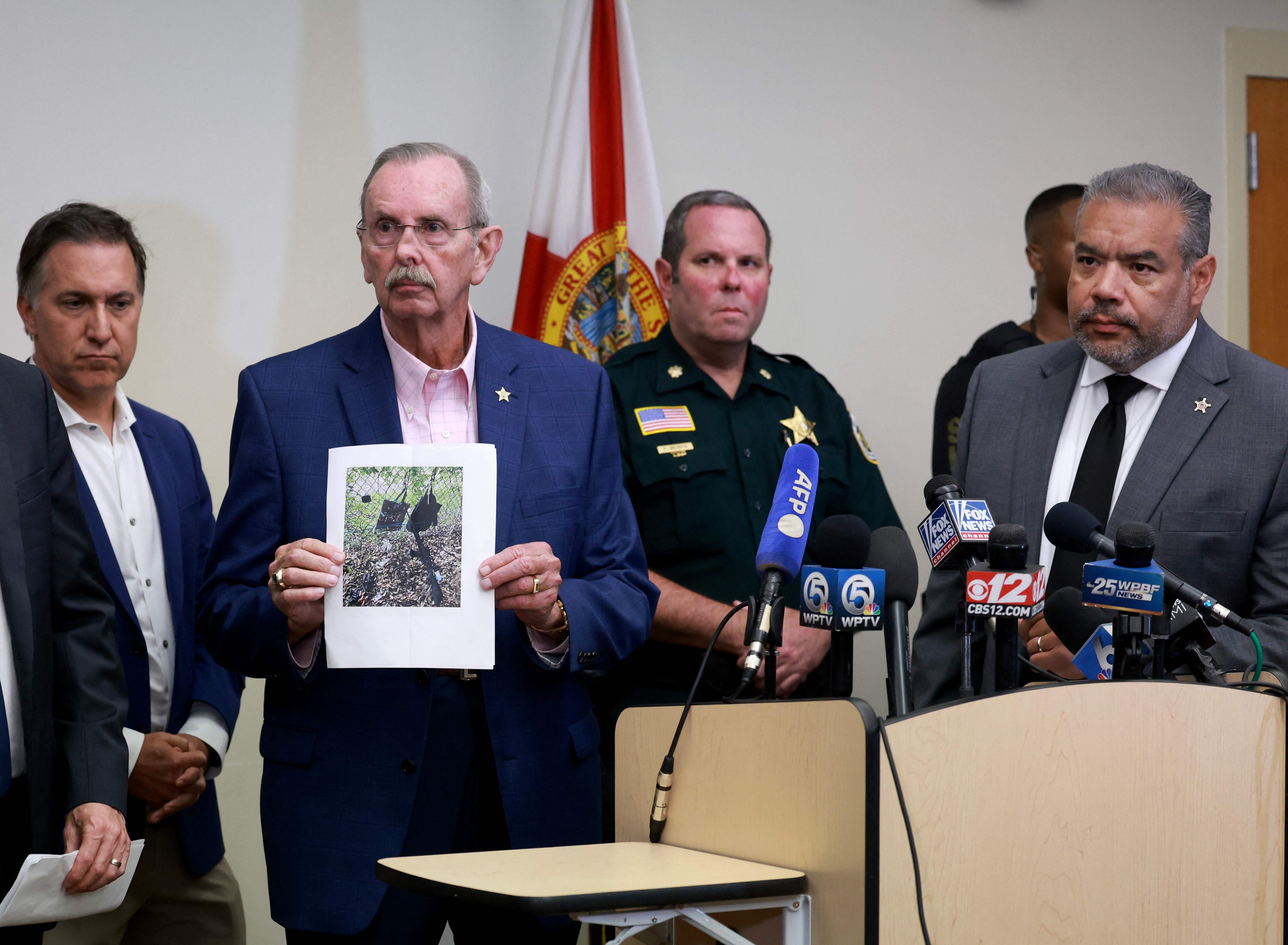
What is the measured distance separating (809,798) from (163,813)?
159cm

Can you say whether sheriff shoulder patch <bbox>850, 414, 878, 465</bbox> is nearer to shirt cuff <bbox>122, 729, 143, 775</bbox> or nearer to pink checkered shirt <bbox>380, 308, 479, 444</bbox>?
pink checkered shirt <bbox>380, 308, 479, 444</bbox>

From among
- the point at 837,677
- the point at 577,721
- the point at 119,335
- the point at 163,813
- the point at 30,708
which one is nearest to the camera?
the point at 837,677

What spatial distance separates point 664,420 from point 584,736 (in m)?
1.09

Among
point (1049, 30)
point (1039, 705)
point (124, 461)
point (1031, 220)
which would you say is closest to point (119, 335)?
point (124, 461)

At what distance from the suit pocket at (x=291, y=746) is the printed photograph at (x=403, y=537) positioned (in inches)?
11.7

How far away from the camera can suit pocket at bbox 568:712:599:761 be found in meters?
2.21

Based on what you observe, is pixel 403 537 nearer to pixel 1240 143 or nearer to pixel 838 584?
pixel 838 584

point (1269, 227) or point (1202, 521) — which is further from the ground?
point (1269, 227)

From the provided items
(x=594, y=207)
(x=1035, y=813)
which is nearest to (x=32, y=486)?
(x=1035, y=813)

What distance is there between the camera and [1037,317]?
384 centimetres

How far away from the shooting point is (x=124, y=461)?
8.86ft

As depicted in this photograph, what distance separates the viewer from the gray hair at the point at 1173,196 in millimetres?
2389

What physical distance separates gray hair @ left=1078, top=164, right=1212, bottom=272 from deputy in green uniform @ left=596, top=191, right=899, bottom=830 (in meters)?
0.92

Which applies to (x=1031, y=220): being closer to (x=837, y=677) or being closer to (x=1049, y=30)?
(x=1049, y=30)
